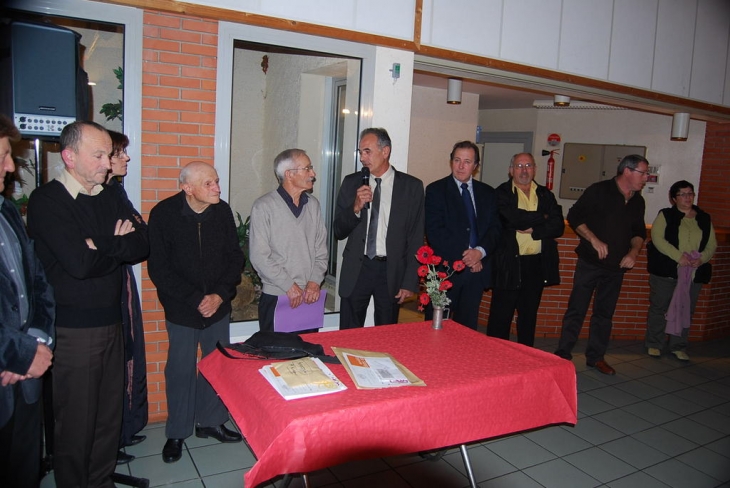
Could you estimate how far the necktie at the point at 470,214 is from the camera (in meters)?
4.02

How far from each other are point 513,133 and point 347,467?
8.84 m

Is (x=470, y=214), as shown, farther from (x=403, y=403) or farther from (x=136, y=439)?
(x=136, y=439)

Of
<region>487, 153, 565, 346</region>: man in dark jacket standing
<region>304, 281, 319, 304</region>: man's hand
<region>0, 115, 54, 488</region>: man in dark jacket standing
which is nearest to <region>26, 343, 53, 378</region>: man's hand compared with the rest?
<region>0, 115, 54, 488</region>: man in dark jacket standing

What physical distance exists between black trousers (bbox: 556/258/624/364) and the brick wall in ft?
11.0

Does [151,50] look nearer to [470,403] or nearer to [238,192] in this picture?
[238,192]

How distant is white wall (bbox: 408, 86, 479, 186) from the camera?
8703 millimetres

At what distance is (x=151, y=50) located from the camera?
3275 mm

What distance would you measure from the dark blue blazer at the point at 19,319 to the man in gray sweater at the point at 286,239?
1207 millimetres

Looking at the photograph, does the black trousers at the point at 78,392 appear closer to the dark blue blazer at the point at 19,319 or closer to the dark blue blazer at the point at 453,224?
the dark blue blazer at the point at 19,319

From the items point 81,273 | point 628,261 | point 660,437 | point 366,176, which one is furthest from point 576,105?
point 81,273

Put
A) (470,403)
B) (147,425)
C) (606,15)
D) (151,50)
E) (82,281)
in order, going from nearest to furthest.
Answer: (470,403) → (82,281) → (151,50) → (147,425) → (606,15)

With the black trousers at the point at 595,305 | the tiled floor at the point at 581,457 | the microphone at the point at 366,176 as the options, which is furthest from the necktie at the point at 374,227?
the black trousers at the point at 595,305

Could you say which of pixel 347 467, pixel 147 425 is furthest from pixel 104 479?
pixel 347 467

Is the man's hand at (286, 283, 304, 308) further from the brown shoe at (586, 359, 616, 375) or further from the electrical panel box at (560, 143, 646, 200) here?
the electrical panel box at (560, 143, 646, 200)
